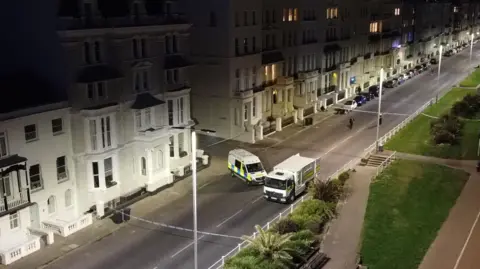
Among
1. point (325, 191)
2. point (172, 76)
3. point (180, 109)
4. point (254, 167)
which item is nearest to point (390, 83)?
point (254, 167)

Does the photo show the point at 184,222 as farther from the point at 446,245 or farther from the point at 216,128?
the point at 216,128

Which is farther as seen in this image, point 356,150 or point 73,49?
point 356,150

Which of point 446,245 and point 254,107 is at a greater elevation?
point 254,107

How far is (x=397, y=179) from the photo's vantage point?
155 feet

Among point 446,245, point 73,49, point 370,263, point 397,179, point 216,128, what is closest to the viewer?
point 370,263

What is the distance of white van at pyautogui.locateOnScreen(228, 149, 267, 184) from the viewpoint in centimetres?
4700

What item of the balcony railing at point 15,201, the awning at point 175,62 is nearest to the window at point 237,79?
the awning at point 175,62

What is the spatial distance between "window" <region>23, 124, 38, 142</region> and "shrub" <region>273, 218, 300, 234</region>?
16.7 meters

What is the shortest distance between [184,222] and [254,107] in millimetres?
24362

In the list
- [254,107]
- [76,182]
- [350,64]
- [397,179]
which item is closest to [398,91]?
[350,64]

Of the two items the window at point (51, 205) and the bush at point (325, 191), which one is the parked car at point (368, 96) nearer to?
the bush at point (325, 191)

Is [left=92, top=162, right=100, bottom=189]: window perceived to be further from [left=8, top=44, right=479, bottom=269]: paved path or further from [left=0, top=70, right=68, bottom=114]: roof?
[left=0, top=70, right=68, bottom=114]: roof

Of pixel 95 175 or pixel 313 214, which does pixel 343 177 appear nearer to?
pixel 313 214

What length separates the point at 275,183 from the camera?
4281cm
